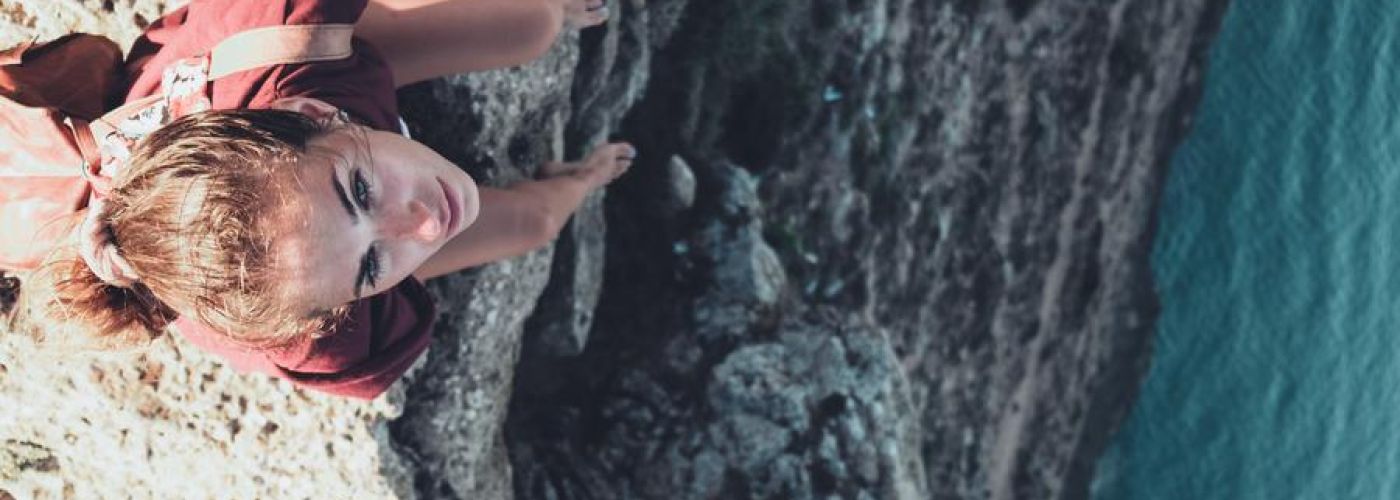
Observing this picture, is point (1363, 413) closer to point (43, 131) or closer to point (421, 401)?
point (421, 401)

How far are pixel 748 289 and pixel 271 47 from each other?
687cm

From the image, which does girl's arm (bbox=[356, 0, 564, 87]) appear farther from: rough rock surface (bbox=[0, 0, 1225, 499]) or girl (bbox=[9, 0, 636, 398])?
rough rock surface (bbox=[0, 0, 1225, 499])

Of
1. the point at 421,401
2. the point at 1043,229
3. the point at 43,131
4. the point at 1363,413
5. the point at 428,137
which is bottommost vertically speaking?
the point at 1363,413

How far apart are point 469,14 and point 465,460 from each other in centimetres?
330

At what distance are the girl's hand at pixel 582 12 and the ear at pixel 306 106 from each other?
2.47m

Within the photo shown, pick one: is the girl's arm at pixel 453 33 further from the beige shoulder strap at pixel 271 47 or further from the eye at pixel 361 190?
the eye at pixel 361 190

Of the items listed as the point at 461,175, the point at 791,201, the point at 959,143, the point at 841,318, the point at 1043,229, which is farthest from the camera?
the point at 1043,229

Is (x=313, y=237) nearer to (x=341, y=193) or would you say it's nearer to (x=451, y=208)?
(x=341, y=193)

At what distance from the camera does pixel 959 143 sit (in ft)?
54.8

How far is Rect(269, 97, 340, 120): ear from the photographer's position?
396 centimetres

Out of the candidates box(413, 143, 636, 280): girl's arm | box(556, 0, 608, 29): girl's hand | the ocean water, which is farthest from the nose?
the ocean water

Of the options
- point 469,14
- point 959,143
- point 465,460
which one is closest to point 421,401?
point 465,460

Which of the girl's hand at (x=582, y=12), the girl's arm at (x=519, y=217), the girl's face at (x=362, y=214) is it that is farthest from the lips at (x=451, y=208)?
the girl's hand at (x=582, y=12)

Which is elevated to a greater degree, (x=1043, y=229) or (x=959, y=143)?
(x=959, y=143)
